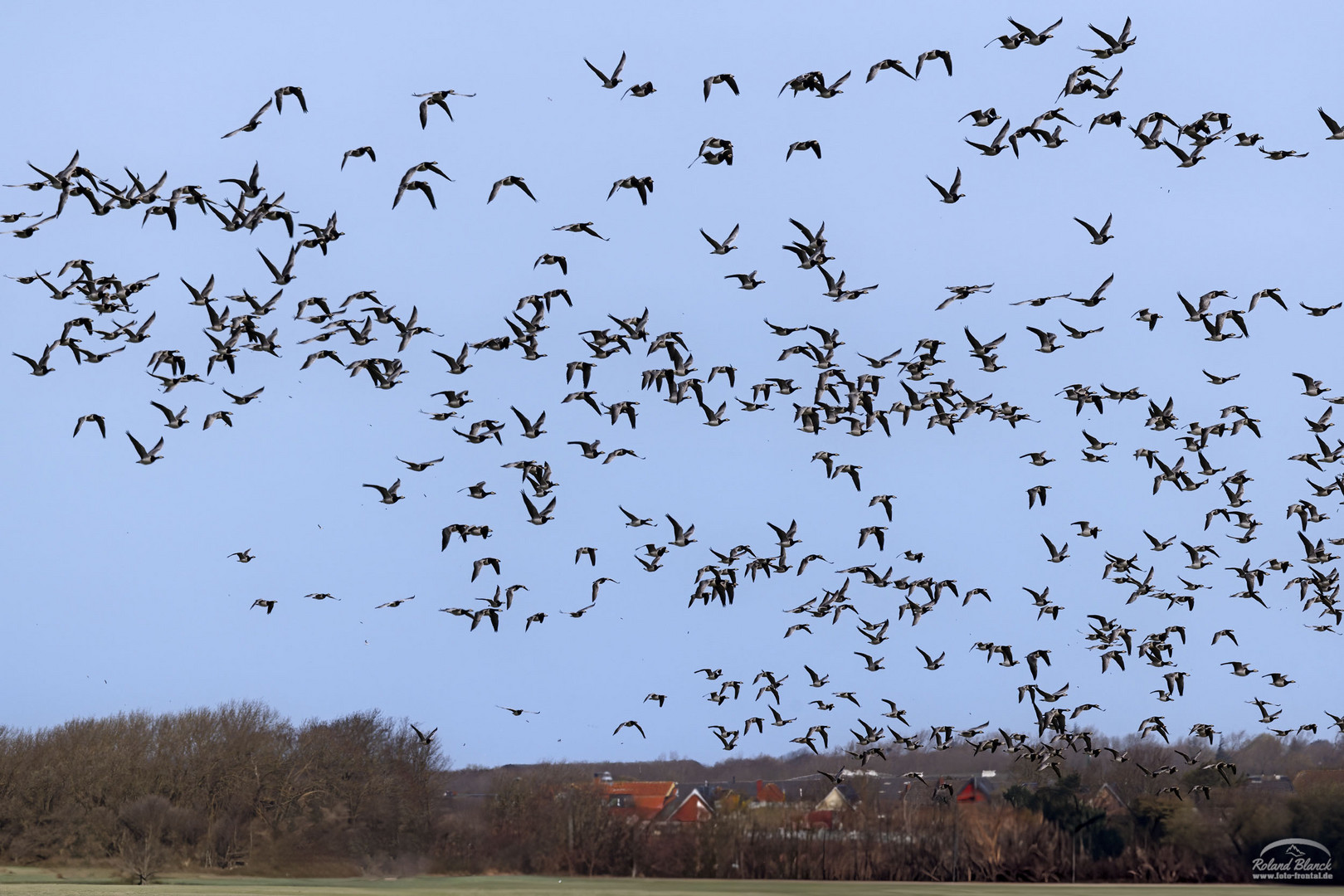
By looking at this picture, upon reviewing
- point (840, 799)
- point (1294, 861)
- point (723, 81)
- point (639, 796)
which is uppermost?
point (723, 81)

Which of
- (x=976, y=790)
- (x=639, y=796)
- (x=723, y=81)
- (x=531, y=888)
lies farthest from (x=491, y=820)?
(x=723, y=81)

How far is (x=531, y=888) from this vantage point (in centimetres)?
7550

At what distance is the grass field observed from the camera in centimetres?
6475

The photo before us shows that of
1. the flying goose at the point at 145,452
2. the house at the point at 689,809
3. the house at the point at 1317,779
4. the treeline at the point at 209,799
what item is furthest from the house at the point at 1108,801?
the flying goose at the point at 145,452

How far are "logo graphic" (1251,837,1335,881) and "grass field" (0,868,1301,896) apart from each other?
219 centimetres

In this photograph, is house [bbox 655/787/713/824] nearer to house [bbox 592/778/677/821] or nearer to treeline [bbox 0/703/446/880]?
house [bbox 592/778/677/821]

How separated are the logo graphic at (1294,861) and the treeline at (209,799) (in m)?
51.7

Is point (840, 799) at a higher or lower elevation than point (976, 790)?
lower

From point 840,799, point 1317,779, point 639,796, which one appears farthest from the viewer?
point 639,796

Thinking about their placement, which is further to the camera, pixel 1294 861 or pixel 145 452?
pixel 1294 861

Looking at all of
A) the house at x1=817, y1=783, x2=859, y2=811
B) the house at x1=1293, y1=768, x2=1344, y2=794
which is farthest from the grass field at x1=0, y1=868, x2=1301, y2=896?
the house at x1=817, y1=783, x2=859, y2=811

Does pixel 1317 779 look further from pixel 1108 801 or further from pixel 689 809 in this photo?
pixel 689 809

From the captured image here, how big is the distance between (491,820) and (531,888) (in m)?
14.0

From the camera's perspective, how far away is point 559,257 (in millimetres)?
43281
